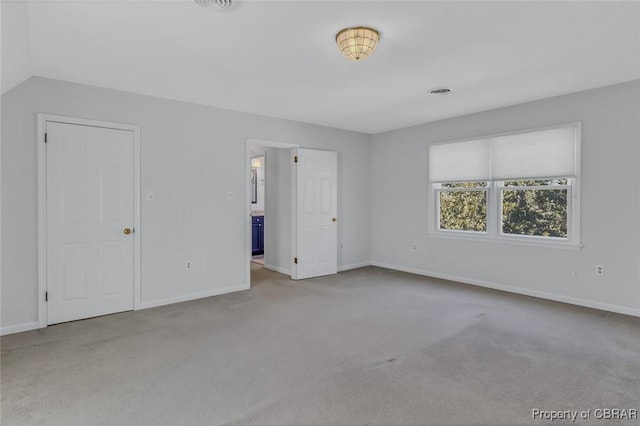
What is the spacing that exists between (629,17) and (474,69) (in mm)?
1174

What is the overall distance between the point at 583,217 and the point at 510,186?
95 cm

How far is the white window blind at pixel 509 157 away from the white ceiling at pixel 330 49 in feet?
1.83

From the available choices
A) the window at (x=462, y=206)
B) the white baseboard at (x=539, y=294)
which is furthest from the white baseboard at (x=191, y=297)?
the window at (x=462, y=206)

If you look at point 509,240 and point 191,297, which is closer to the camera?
point 191,297

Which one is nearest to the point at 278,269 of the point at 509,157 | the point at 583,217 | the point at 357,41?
the point at 509,157

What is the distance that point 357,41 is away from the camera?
2619 mm

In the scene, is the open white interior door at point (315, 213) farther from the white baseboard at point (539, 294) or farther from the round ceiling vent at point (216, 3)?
the round ceiling vent at point (216, 3)

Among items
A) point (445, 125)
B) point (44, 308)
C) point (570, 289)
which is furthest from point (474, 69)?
point (44, 308)

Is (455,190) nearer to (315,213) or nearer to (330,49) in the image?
(315,213)

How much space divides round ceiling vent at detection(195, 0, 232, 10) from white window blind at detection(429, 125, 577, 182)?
4087 mm

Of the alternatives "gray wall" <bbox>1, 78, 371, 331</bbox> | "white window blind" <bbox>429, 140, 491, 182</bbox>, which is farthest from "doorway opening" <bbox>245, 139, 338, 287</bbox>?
"white window blind" <bbox>429, 140, 491, 182</bbox>

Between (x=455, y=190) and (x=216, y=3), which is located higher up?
(x=216, y=3)

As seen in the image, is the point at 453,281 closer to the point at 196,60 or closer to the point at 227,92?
the point at 227,92

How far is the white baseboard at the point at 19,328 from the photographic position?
333 cm
